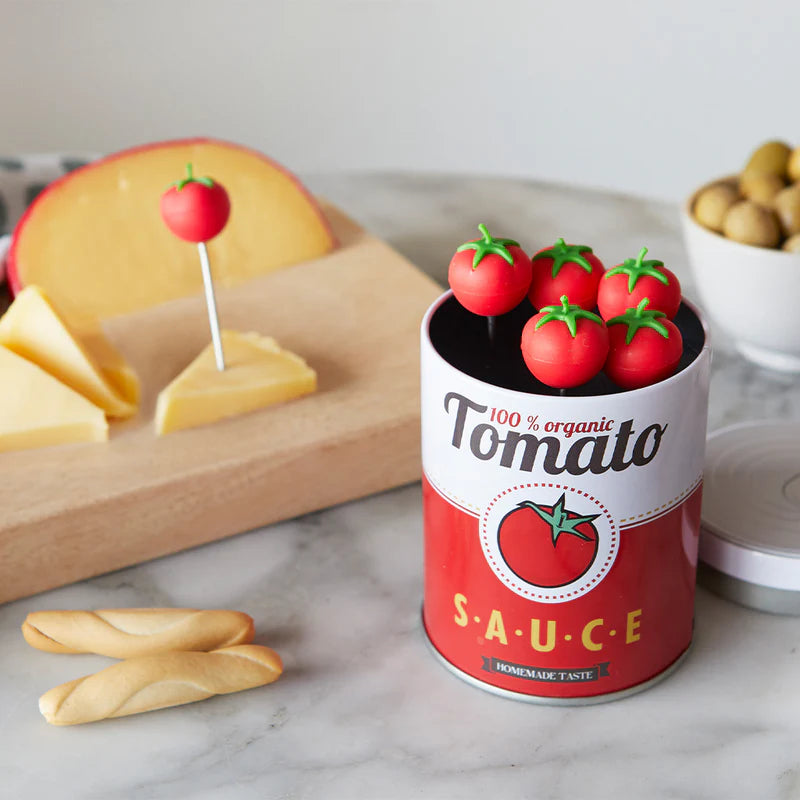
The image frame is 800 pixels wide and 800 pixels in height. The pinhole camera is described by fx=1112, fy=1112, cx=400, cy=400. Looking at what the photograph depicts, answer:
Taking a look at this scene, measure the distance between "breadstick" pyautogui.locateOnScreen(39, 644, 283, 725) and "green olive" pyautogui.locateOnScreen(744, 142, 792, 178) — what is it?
1.98 feet

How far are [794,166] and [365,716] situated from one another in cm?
59

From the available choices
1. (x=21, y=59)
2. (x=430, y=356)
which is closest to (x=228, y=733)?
(x=430, y=356)

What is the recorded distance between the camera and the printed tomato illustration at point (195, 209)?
0.75 meters

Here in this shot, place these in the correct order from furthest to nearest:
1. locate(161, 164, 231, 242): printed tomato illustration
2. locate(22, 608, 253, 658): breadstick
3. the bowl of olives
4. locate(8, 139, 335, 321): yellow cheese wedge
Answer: locate(8, 139, 335, 321): yellow cheese wedge < the bowl of olives < locate(161, 164, 231, 242): printed tomato illustration < locate(22, 608, 253, 658): breadstick

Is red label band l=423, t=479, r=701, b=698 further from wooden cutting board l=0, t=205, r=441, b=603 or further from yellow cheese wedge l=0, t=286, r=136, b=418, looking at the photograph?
yellow cheese wedge l=0, t=286, r=136, b=418

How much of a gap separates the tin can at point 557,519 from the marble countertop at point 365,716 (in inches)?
1.1

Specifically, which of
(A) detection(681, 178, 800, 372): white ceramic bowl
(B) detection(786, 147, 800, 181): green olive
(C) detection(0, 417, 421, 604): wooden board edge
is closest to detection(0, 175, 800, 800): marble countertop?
(C) detection(0, 417, 421, 604): wooden board edge

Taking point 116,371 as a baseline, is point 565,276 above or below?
above

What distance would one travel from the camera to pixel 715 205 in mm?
887

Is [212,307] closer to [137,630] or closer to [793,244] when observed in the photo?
[137,630]

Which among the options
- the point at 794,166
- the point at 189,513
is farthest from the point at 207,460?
the point at 794,166

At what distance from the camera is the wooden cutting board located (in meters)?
0.72

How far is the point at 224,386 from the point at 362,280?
0.26m

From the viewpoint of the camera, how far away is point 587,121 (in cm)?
268
